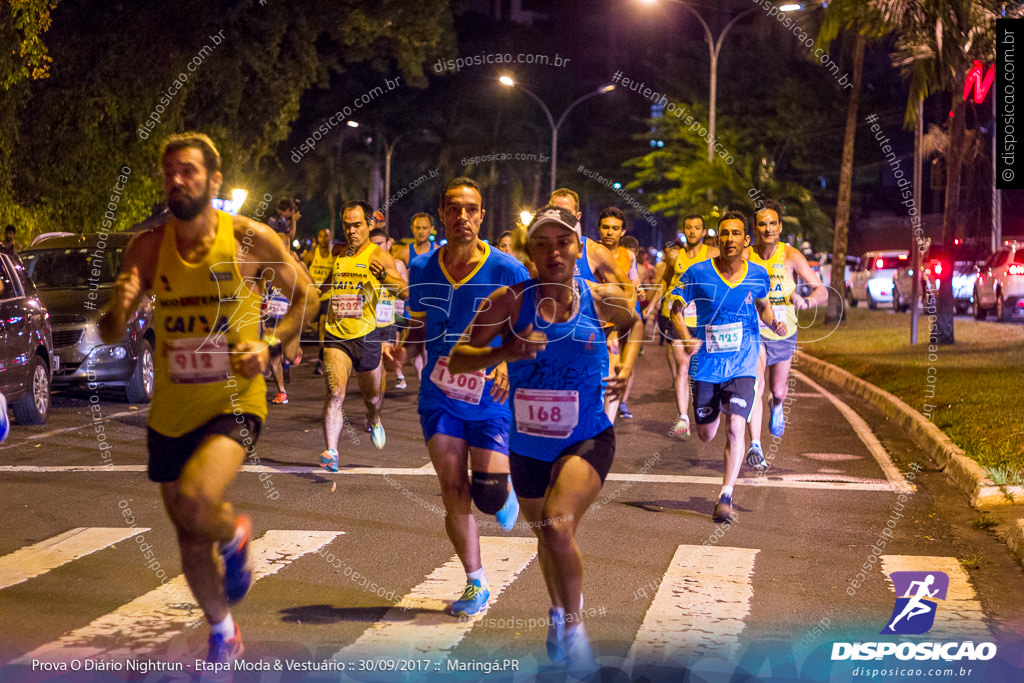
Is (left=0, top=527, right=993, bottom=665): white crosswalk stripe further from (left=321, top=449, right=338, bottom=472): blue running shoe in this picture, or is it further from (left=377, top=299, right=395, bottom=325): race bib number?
(left=377, top=299, right=395, bottom=325): race bib number

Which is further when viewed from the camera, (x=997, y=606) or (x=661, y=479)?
(x=661, y=479)

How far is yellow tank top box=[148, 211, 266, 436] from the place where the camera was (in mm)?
4594

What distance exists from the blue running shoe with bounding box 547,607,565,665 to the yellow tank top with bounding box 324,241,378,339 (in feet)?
17.0

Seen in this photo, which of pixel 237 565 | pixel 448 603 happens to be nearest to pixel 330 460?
pixel 448 603

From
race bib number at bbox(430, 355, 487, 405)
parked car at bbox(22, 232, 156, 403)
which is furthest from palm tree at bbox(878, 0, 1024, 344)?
race bib number at bbox(430, 355, 487, 405)

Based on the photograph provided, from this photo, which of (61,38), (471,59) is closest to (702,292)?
(61,38)

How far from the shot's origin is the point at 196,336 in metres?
4.59

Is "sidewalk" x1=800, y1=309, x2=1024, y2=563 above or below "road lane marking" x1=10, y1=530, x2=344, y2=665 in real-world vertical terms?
below

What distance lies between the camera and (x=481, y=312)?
4.96m

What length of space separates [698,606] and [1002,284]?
26.0 metres

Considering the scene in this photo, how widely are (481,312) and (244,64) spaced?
23978 millimetres

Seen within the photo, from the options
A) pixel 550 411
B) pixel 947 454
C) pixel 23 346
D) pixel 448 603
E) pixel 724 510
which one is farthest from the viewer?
pixel 23 346

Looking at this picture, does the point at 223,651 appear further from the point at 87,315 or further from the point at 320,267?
the point at 87,315

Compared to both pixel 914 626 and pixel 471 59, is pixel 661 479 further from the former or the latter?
pixel 471 59
